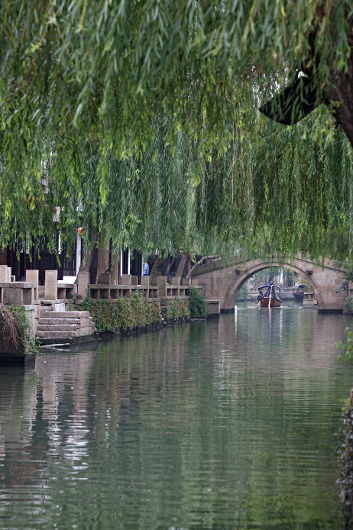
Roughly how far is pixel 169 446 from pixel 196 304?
93.8 feet

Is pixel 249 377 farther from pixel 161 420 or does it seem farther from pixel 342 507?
pixel 342 507

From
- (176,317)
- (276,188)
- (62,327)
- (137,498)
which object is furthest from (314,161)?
(176,317)

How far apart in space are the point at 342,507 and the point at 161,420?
357 centimetres

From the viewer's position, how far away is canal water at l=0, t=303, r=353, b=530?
513cm

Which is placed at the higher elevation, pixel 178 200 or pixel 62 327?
pixel 178 200

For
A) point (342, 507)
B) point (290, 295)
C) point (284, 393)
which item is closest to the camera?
point (342, 507)

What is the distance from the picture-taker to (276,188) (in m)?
9.39

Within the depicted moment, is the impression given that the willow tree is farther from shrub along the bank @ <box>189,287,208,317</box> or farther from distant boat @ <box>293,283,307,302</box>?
distant boat @ <box>293,283,307,302</box>

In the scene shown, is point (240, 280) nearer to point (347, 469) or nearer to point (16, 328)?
point (16, 328)

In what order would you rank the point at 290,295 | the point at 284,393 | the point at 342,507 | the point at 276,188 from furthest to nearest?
the point at 290,295, the point at 284,393, the point at 276,188, the point at 342,507

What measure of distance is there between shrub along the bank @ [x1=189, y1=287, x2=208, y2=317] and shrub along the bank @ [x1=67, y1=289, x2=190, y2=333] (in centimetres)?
584

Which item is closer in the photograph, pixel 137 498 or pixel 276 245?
pixel 137 498

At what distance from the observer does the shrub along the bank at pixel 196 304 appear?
116 ft

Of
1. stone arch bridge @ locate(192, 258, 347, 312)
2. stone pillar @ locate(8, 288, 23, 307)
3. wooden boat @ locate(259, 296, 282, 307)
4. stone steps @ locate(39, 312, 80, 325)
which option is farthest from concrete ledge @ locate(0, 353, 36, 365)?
wooden boat @ locate(259, 296, 282, 307)
